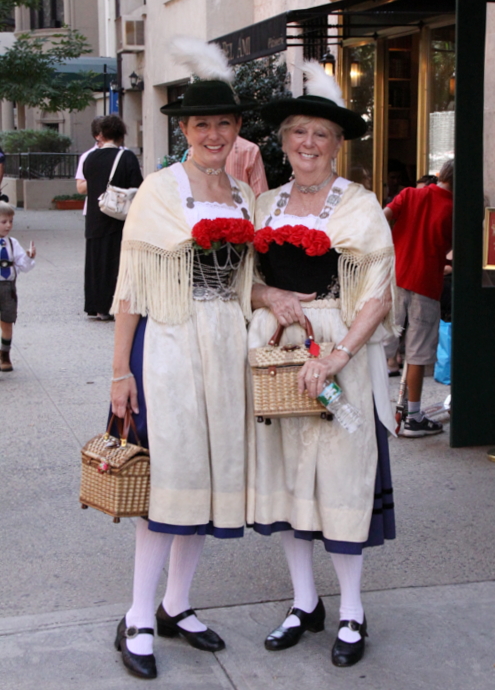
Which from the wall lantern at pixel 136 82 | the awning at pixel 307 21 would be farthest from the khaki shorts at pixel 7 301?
the wall lantern at pixel 136 82

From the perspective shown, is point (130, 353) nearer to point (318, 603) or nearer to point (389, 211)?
point (318, 603)

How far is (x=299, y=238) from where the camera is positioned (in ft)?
10.3

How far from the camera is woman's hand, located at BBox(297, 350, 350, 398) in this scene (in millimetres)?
3004

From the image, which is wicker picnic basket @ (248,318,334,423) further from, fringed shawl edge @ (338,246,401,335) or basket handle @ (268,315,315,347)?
fringed shawl edge @ (338,246,401,335)

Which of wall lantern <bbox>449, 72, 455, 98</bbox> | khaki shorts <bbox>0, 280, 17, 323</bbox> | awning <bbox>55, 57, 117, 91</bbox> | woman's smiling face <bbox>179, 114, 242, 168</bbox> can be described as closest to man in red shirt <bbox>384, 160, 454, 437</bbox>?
woman's smiling face <bbox>179, 114, 242, 168</bbox>

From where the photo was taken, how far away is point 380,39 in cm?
1032

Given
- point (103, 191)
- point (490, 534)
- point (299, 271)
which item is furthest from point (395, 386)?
point (299, 271)

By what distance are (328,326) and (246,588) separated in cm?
125

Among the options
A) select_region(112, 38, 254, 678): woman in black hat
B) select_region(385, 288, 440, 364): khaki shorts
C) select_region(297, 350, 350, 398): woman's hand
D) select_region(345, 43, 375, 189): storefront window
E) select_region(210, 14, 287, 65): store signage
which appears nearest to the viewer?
select_region(297, 350, 350, 398): woman's hand

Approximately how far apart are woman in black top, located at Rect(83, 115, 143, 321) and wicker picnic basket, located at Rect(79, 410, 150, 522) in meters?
5.76

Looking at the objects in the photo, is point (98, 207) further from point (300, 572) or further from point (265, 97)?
point (300, 572)

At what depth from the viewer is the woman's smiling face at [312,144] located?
319 cm

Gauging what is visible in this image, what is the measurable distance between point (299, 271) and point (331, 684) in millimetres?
1372

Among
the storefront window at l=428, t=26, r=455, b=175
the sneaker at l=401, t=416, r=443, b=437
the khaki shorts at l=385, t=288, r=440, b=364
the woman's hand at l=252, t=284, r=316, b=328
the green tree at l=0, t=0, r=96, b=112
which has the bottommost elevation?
the sneaker at l=401, t=416, r=443, b=437
